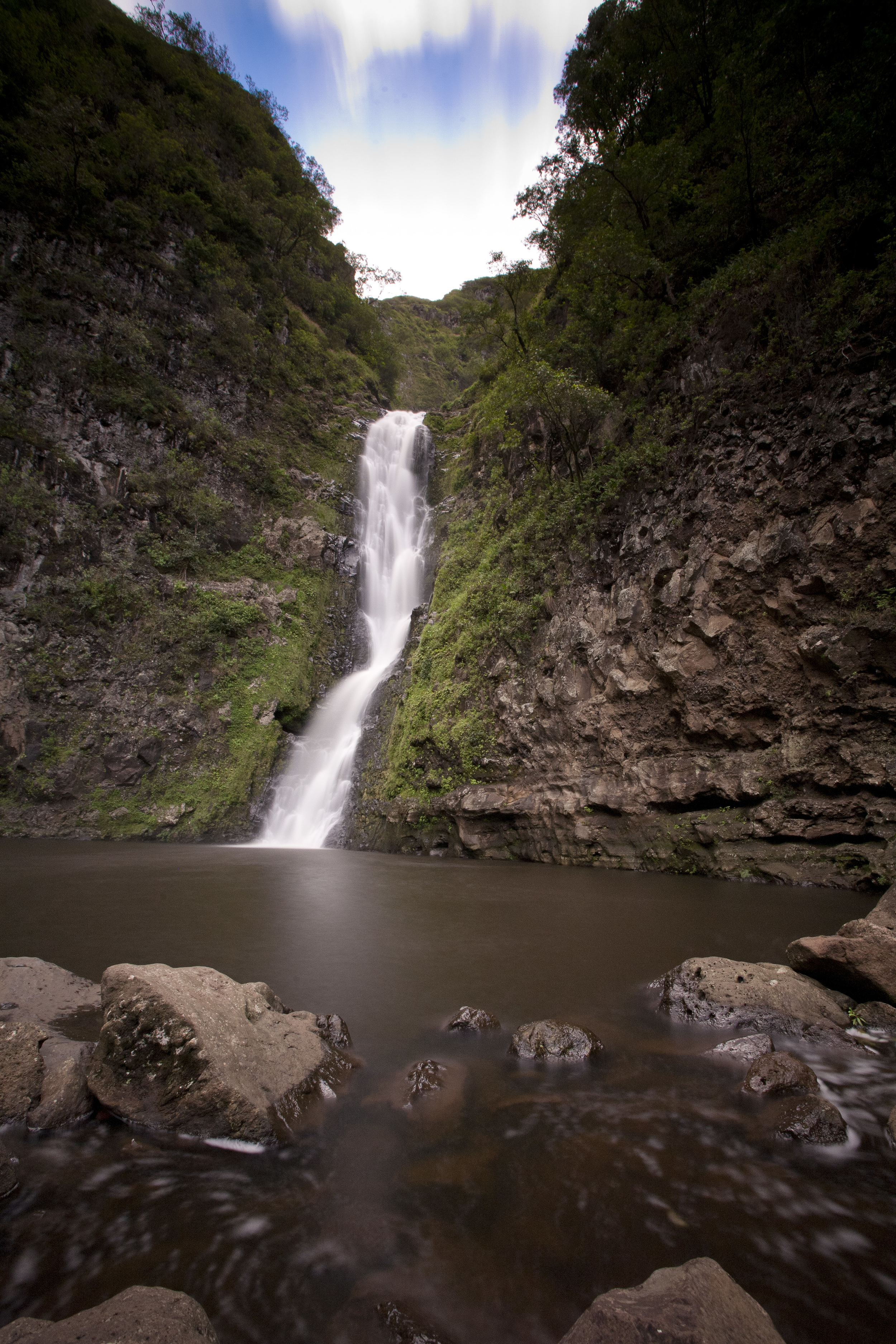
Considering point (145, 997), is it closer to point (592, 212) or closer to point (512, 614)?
point (512, 614)

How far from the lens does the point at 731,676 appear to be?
9.91m

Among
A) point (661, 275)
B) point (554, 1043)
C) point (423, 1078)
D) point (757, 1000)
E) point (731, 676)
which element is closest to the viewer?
point (423, 1078)

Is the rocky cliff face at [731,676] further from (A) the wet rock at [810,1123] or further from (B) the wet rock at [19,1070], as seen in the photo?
(B) the wet rock at [19,1070]

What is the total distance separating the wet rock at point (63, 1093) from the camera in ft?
9.27

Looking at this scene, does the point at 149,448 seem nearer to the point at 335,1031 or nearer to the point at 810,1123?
the point at 335,1031

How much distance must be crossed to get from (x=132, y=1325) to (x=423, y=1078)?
2.03 metres

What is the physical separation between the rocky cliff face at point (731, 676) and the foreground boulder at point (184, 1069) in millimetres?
8355

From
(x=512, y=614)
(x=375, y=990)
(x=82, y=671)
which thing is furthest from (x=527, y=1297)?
(x=82, y=671)

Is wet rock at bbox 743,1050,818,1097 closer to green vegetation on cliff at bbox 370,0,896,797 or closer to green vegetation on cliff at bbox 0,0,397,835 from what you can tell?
green vegetation on cliff at bbox 370,0,896,797

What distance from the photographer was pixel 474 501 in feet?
74.4

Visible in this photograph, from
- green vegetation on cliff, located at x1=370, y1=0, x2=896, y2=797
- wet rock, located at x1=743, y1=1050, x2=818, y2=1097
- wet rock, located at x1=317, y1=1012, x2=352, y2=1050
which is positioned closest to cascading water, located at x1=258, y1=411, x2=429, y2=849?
green vegetation on cliff, located at x1=370, y1=0, x2=896, y2=797

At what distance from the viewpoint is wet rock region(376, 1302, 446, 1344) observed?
178cm

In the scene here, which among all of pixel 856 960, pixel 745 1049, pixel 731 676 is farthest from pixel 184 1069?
pixel 731 676

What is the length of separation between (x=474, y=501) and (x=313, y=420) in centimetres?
1041
